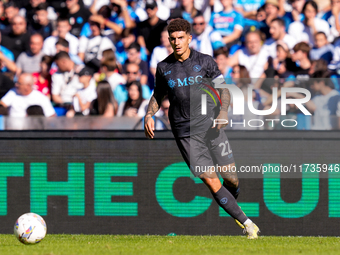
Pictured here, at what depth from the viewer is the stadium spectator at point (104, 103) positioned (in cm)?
901

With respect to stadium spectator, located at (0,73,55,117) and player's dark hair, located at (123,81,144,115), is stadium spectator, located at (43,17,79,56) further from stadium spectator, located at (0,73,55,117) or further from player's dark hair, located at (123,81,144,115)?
player's dark hair, located at (123,81,144,115)

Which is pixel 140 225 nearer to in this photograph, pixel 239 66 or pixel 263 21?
pixel 239 66

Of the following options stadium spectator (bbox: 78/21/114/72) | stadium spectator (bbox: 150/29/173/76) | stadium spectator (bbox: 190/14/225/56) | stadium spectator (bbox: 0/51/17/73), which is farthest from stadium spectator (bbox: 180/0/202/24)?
stadium spectator (bbox: 0/51/17/73)

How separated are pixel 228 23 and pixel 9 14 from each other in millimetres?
4726

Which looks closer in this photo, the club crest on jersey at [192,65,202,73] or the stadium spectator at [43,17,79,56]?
the club crest on jersey at [192,65,202,73]

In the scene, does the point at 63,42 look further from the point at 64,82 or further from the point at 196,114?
the point at 196,114

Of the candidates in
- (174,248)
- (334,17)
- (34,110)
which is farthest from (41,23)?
(174,248)

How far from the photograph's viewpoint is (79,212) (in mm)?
7613

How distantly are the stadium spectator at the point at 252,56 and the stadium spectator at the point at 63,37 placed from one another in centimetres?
323

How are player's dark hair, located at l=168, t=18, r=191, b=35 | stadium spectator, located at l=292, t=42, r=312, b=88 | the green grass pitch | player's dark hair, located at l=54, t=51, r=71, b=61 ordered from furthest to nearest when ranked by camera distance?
player's dark hair, located at l=54, t=51, r=71, b=61 → stadium spectator, located at l=292, t=42, r=312, b=88 → player's dark hair, located at l=168, t=18, r=191, b=35 → the green grass pitch

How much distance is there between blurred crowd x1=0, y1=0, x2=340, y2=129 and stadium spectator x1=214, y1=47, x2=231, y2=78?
0.06ft

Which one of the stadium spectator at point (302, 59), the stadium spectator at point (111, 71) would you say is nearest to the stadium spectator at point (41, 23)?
the stadium spectator at point (111, 71)

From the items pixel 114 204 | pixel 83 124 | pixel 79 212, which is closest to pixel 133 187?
pixel 114 204

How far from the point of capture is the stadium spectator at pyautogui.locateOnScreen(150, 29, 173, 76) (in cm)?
1034
